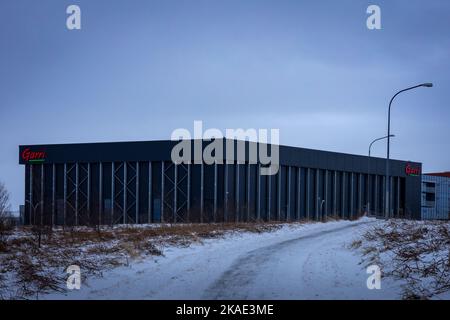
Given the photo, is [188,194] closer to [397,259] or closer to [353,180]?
[353,180]

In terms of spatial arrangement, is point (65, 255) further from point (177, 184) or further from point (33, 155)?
point (33, 155)

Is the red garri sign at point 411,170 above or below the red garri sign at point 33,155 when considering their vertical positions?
below

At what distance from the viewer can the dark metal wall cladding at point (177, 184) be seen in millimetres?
52156

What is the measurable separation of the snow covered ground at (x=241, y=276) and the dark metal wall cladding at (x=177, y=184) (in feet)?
87.3

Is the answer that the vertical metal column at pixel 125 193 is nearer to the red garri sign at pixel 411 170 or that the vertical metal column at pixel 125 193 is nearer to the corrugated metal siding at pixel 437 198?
the red garri sign at pixel 411 170

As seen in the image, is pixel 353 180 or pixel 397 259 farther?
pixel 353 180

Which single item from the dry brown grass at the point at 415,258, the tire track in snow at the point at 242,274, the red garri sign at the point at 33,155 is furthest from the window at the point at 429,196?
the dry brown grass at the point at 415,258

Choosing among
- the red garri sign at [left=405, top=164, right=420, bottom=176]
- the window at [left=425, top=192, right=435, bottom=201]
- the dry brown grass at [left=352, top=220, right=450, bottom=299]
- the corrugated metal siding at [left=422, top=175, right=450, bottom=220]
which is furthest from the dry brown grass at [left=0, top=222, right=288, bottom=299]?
the window at [left=425, top=192, right=435, bottom=201]

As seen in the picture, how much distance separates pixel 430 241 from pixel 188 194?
37.3 metres

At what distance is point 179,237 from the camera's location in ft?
76.0

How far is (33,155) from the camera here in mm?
59969

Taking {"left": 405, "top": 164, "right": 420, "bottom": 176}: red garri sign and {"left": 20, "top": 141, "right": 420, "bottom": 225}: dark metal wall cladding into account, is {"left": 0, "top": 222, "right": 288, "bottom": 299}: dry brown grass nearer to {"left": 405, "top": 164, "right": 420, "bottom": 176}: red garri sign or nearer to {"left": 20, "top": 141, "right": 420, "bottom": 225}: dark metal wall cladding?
{"left": 20, "top": 141, "right": 420, "bottom": 225}: dark metal wall cladding

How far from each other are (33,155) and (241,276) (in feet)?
165
